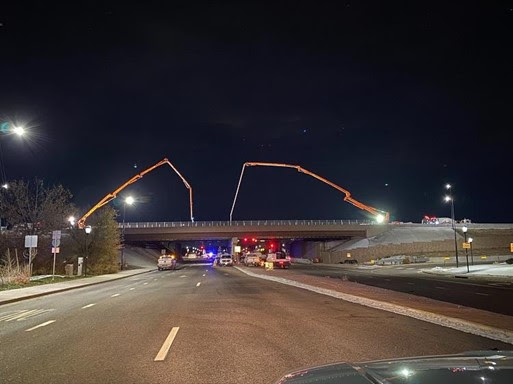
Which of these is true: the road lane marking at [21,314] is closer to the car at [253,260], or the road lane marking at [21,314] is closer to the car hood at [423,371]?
the car hood at [423,371]

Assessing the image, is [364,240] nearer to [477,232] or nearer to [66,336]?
[477,232]

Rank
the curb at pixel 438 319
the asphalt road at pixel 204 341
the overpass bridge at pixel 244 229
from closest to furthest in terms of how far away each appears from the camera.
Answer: the asphalt road at pixel 204 341
the curb at pixel 438 319
the overpass bridge at pixel 244 229

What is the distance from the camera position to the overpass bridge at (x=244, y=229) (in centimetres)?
8750

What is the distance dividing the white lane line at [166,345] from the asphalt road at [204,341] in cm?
9

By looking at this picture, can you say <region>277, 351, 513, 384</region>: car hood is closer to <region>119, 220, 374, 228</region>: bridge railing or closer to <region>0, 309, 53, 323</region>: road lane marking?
<region>0, 309, 53, 323</region>: road lane marking

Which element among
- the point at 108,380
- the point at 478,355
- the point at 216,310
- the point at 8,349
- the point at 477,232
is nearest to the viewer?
the point at 478,355

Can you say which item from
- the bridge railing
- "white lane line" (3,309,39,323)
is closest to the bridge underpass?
the bridge railing

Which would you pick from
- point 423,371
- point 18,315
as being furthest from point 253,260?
point 423,371

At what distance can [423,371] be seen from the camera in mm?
3752

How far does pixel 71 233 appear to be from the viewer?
50.0 meters

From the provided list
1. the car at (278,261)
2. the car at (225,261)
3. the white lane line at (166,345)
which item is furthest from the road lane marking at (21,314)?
the car at (225,261)

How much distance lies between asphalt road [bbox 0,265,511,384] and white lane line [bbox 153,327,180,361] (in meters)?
0.09

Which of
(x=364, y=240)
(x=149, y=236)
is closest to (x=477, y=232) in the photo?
(x=364, y=240)

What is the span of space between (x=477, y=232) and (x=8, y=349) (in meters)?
88.7
